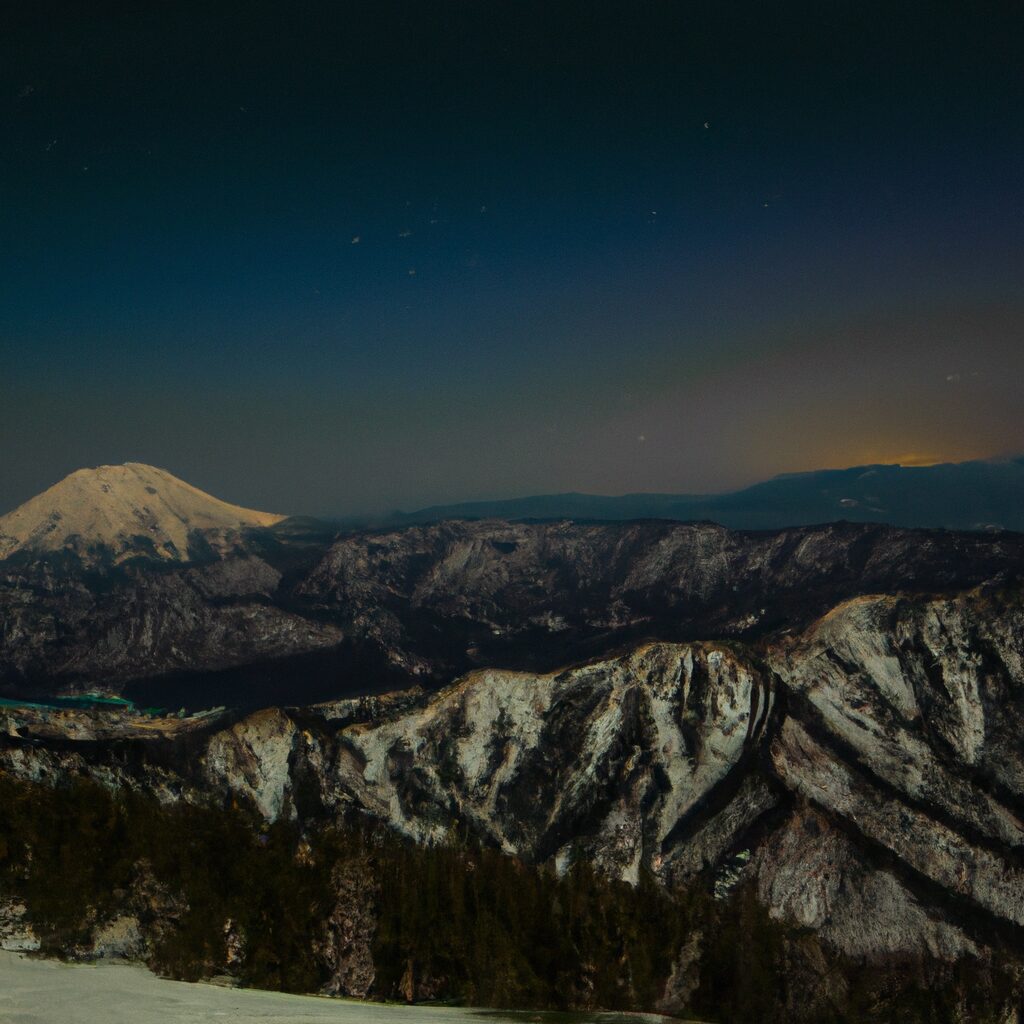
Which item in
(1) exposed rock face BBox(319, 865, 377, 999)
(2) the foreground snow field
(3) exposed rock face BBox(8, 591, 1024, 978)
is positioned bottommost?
(3) exposed rock face BBox(8, 591, 1024, 978)

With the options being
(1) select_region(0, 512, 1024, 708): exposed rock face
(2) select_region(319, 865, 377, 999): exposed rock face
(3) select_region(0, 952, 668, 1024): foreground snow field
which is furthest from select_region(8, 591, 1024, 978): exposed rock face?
(3) select_region(0, 952, 668, 1024): foreground snow field

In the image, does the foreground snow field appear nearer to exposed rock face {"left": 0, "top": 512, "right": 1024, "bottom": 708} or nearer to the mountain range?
the mountain range

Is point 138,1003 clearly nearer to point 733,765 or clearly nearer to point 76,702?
point 733,765

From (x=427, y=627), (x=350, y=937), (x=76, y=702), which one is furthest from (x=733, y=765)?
(x=76, y=702)

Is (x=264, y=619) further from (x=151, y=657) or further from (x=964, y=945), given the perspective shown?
(x=964, y=945)

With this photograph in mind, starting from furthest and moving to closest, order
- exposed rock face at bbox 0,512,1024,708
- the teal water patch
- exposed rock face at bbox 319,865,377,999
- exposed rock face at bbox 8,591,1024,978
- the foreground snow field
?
the teal water patch, exposed rock face at bbox 0,512,1024,708, exposed rock face at bbox 8,591,1024,978, exposed rock face at bbox 319,865,377,999, the foreground snow field

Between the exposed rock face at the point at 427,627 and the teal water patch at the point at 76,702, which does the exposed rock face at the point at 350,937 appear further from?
the teal water patch at the point at 76,702

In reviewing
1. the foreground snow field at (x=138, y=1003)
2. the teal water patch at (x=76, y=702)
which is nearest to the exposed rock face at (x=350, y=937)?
the foreground snow field at (x=138, y=1003)
